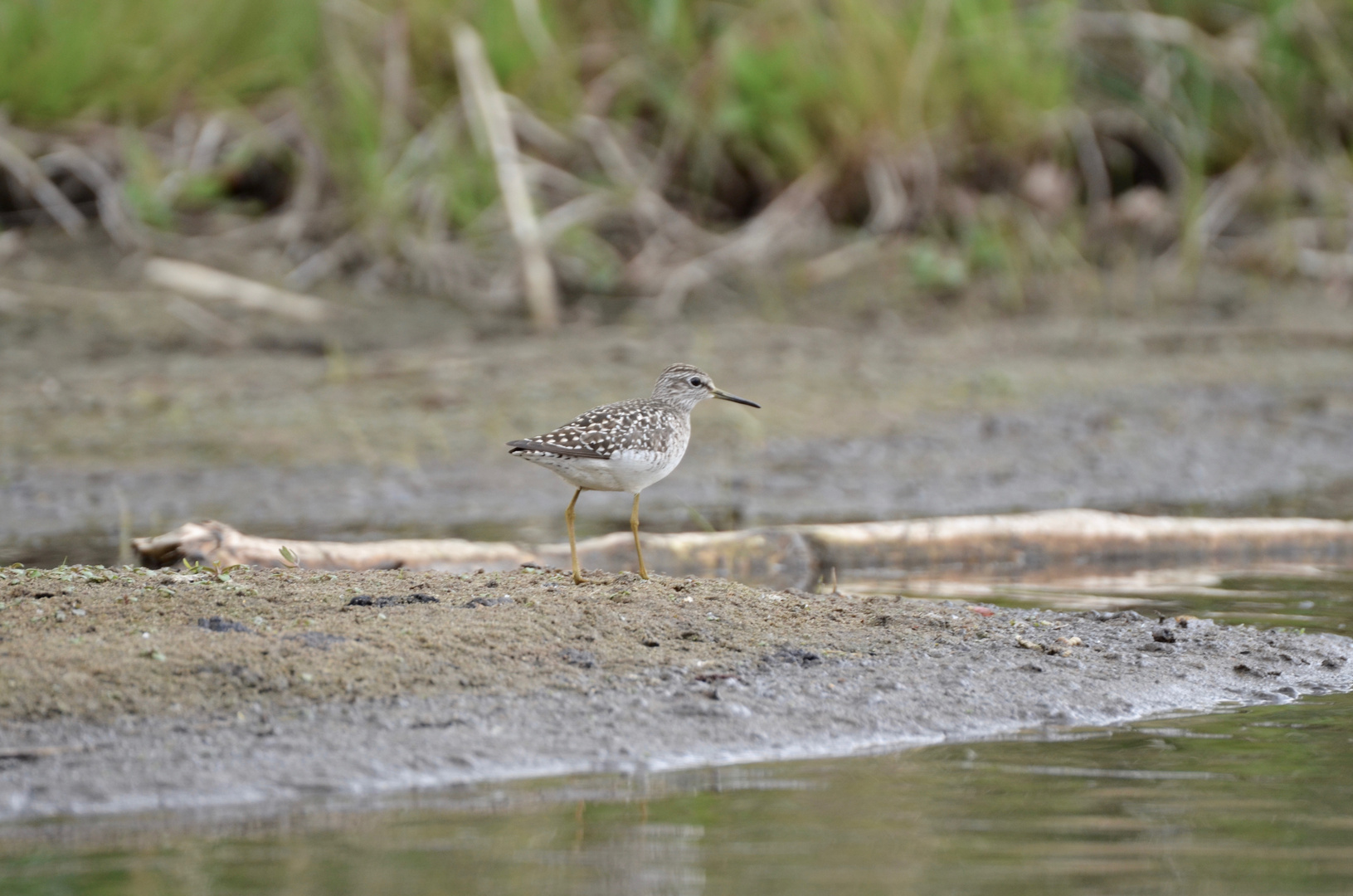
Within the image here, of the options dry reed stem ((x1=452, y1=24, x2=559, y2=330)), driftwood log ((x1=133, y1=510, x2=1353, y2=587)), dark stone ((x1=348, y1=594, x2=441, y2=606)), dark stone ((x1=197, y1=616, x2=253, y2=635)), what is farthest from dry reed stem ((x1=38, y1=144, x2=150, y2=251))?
dark stone ((x1=197, y1=616, x2=253, y2=635))

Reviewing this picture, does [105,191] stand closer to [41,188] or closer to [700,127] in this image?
[41,188]

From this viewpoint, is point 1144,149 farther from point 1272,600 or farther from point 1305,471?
point 1272,600

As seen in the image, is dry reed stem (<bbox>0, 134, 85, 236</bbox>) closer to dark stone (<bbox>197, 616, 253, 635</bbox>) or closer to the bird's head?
the bird's head

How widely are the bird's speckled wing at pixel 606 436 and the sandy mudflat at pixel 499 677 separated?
1.49ft

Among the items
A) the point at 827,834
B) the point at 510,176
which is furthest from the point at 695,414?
the point at 827,834

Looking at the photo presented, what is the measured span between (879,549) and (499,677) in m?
2.80

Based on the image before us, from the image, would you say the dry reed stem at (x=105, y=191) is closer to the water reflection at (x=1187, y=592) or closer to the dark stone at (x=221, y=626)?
the water reflection at (x=1187, y=592)

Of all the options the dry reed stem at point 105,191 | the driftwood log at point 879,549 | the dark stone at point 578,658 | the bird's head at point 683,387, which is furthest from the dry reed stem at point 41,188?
the dark stone at point 578,658

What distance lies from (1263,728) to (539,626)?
2149mm

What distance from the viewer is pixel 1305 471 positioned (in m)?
9.78

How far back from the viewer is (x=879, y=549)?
23.0ft

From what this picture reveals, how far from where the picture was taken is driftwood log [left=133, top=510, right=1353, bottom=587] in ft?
20.4

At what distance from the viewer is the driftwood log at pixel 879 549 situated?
622 centimetres

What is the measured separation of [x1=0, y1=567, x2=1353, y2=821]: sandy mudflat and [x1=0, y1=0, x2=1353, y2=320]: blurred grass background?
723 cm
